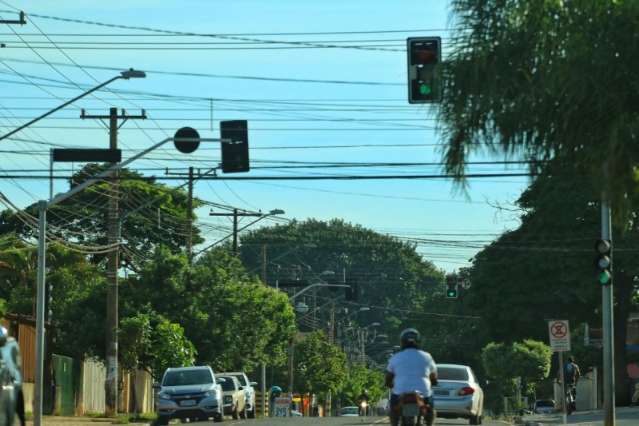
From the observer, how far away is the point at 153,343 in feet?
172

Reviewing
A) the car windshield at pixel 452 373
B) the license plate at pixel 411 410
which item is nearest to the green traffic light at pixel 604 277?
the car windshield at pixel 452 373

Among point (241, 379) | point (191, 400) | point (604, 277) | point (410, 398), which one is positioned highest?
point (604, 277)

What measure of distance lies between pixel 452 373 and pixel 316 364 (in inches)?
2374

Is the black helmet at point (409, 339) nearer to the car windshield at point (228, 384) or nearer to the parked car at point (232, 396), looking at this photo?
the parked car at point (232, 396)

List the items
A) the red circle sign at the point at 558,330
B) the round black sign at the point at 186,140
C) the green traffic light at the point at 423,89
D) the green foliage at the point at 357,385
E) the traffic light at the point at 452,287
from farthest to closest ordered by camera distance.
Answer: the green foliage at the point at 357,385 < the traffic light at the point at 452,287 < the red circle sign at the point at 558,330 < the round black sign at the point at 186,140 < the green traffic light at the point at 423,89

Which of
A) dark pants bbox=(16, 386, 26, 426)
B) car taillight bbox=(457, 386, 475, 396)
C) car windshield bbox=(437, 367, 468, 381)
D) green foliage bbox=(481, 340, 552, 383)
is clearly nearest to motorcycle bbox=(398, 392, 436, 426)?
dark pants bbox=(16, 386, 26, 426)

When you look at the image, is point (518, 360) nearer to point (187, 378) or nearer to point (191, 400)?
point (187, 378)

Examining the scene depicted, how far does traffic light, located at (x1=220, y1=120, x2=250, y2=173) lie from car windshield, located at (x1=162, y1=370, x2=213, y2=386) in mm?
13127

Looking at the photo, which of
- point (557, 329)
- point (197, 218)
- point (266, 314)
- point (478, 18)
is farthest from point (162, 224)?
point (478, 18)

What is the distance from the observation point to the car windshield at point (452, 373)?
35344 millimetres

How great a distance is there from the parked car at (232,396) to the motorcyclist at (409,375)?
89.2ft

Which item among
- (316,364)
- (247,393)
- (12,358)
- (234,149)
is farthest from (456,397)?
(316,364)

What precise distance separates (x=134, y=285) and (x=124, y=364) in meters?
5.10

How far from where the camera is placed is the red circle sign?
34.0 metres
